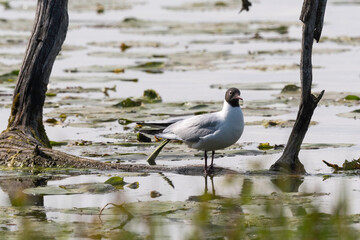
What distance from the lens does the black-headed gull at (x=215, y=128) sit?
26.8 feet

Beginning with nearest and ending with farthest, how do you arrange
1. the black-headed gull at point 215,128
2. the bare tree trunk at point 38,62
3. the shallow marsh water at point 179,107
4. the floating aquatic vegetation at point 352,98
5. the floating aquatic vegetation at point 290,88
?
the shallow marsh water at point 179,107 → the black-headed gull at point 215,128 → the bare tree trunk at point 38,62 → the floating aquatic vegetation at point 352,98 → the floating aquatic vegetation at point 290,88

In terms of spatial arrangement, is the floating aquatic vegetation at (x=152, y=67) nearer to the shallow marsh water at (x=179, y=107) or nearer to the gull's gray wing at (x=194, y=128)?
the shallow marsh water at (x=179, y=107)

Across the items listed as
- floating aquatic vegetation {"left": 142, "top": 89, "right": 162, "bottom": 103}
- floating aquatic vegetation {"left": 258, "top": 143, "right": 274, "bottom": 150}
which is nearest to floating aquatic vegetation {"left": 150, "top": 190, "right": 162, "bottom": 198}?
floating aquatic vegetation {"left": 258, "top": 143, "right": 274, "bottom": 150}

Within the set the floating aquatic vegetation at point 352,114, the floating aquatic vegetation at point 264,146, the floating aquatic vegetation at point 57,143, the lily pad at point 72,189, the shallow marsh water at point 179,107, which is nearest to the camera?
the shallow marsh water at point 179,107

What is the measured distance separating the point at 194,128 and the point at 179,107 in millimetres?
3168

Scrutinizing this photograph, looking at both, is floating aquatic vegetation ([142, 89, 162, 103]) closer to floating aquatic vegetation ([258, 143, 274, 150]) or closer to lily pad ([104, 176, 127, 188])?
floating aquatic vegetation ([258, 143, 274, 150])

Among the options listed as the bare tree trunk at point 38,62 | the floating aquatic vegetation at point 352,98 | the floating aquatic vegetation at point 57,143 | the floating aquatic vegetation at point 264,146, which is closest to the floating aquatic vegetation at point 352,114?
the floating aquatic vegetation at point 352,98

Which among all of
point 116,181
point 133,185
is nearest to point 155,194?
point 133,185

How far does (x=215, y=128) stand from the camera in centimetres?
827

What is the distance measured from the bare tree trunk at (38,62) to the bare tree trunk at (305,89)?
2412 mm

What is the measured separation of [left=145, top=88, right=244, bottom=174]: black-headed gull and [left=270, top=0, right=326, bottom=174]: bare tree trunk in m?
0.48

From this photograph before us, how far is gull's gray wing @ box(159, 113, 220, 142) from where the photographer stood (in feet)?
27.3

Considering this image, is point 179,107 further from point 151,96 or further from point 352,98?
point 352,98

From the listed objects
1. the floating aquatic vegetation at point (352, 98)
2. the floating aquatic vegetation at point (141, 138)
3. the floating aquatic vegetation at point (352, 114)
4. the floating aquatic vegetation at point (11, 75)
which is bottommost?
the floating aquatic vegetation at point (141, 138)
